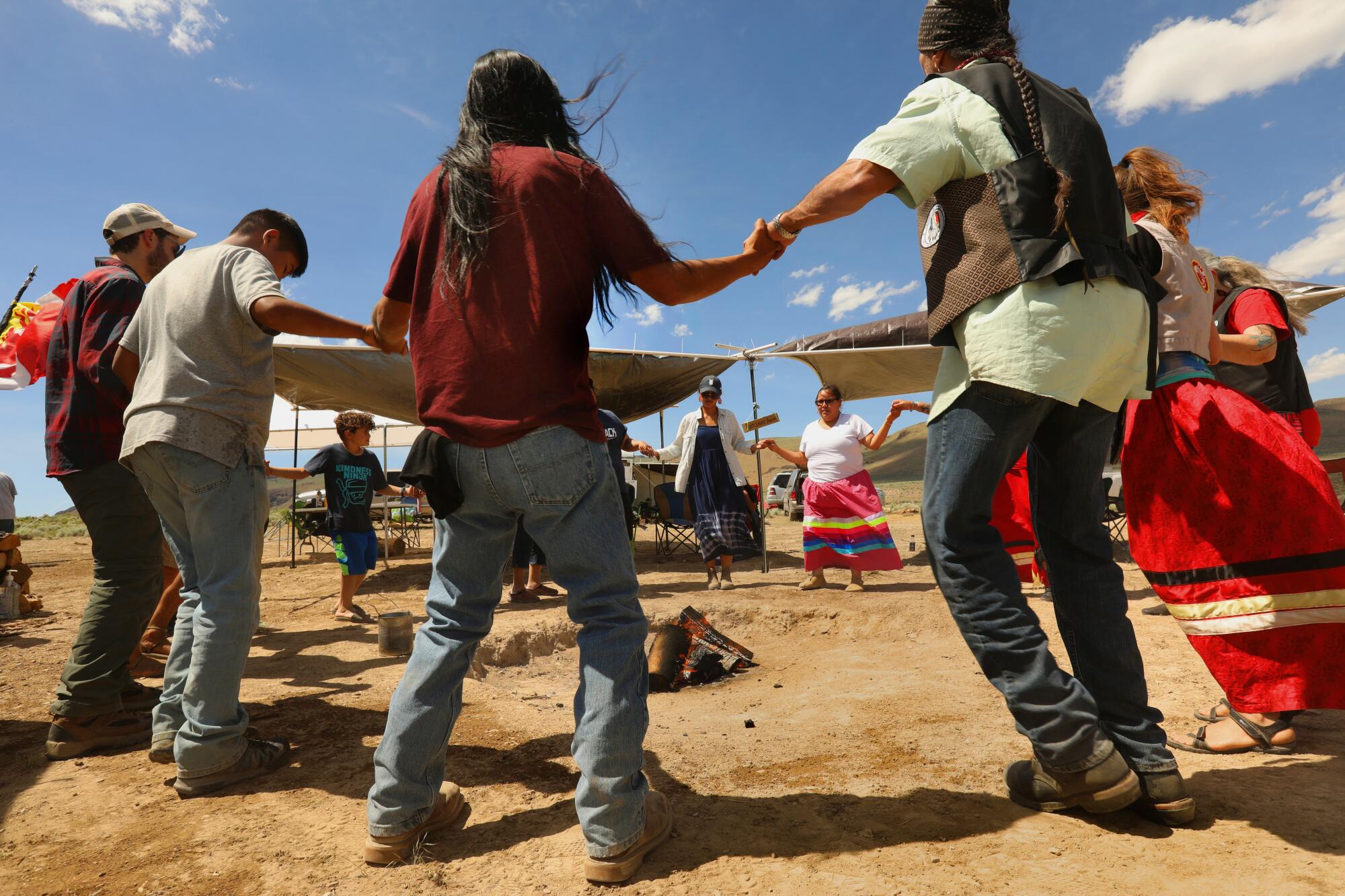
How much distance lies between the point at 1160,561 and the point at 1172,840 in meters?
0.84

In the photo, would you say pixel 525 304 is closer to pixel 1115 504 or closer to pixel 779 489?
pixel 1115 504

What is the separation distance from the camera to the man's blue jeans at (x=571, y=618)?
1466mm

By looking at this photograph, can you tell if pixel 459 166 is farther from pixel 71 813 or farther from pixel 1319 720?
pixel 1319 720

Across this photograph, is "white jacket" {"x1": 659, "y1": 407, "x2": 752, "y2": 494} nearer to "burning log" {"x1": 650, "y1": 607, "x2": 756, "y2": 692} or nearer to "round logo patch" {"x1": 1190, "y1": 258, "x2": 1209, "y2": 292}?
"burning log" {"x1": 650, "y1": 607, "x2": 756, "y2": 692}

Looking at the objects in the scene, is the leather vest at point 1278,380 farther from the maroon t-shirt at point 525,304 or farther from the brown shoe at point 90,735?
the brown shoe at point 90,735

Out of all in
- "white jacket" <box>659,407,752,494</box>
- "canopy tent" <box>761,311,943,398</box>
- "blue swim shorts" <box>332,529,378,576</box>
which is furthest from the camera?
"canopy tent" <box>761,311,943,398</box>

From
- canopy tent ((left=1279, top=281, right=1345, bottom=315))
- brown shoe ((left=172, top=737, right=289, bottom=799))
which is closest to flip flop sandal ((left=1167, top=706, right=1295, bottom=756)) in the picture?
brown shoe ((left=172, top=737, right=289, bottom=799))

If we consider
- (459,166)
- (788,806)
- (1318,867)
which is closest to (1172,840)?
(1318,867)

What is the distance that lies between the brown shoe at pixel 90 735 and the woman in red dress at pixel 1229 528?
339 centimetres

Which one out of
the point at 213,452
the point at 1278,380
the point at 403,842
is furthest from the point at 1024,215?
the point at 1278,380

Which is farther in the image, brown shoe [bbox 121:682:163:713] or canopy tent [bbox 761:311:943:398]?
canopy tent [bbox 761:311:943:398]

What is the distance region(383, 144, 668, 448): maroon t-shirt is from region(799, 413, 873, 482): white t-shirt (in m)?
4.69

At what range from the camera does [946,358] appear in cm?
172

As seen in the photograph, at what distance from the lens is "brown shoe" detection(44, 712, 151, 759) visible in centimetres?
236
